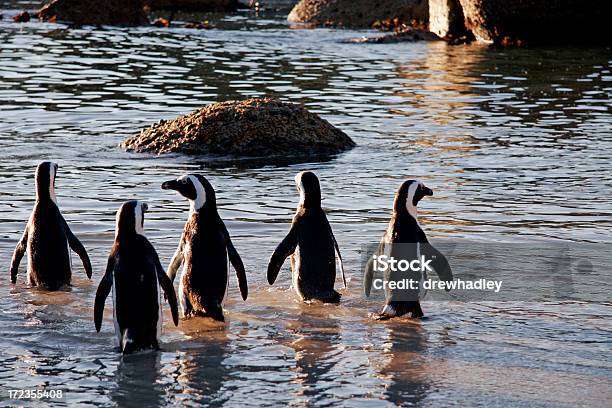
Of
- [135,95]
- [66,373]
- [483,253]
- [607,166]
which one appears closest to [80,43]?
[135,95]

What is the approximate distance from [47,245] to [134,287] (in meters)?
1.67

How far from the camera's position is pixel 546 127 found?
17203 mm

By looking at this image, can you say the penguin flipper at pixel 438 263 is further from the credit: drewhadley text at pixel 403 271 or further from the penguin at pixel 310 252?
the penguin at pixel 310 252

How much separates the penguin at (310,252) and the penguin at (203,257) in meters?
0.46

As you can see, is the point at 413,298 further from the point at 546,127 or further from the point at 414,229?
the point at 546,127

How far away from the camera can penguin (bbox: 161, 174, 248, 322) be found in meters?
8.23

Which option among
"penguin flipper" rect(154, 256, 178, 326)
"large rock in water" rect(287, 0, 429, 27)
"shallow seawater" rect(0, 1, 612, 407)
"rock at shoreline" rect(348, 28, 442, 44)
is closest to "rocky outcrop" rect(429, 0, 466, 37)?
"rock at shoreline" rect(348, 28, 442, 44)

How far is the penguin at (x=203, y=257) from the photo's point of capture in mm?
8234

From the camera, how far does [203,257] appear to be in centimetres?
828

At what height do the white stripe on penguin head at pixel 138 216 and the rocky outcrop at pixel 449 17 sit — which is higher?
the rocky outcrop at pixel 449 17

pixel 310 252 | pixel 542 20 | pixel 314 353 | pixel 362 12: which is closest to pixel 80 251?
pixel 310 252

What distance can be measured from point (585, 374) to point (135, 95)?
49.2ft

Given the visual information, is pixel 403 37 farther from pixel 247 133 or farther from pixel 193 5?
pixel 247 133

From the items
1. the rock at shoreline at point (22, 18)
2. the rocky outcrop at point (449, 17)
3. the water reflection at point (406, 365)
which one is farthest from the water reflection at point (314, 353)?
the rock at shoreline at point (22, 18)
